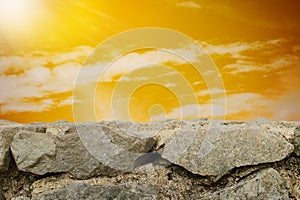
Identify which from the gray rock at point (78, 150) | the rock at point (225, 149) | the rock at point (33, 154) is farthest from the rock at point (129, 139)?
the rock at point (33, 154)

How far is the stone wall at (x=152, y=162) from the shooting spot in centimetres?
226

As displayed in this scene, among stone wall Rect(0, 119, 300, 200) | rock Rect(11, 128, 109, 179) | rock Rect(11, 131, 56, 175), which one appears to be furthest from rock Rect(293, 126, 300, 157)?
rock Rect(11, 131, 56, 175)

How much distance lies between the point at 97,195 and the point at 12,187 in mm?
595

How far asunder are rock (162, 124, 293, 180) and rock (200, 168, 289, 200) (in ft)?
0.28

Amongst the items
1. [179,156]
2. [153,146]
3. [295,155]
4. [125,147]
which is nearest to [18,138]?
[125,147]

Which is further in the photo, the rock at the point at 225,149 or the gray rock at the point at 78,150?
the gray rock at the point at 78,150

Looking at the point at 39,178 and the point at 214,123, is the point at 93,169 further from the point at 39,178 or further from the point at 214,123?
the point at 214,123

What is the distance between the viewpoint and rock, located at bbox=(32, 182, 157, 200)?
→ 2.29 metres

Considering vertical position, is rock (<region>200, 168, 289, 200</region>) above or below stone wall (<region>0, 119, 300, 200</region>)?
below

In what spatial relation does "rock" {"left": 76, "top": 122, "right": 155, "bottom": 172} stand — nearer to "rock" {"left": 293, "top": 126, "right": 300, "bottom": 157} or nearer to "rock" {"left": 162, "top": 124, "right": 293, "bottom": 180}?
"rock" {"left": 162, "top": 124, "right": 293, "bottom": 180}

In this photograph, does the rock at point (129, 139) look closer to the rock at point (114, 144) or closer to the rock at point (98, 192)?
the rock at point (114, 144)

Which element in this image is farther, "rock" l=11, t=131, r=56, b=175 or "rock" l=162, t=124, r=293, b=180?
"rock" l=11, t=131, r=56, b=175

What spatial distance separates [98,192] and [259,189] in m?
0.97

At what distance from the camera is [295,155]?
2.31 metres
